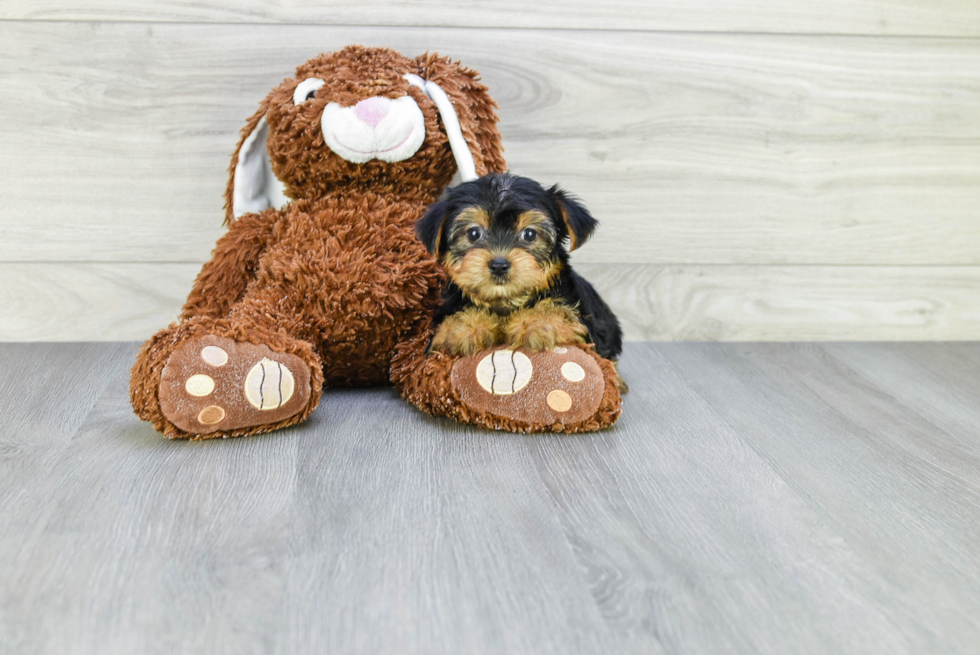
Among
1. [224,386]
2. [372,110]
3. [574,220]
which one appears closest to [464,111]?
[372,110]

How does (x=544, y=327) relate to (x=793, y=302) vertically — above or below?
above

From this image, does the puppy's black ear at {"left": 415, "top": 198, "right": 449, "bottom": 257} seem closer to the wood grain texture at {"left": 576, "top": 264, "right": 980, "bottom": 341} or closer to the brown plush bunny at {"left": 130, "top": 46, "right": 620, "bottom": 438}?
the brown plush bunny at {"left": 130, "top": 46, "right": 620, "bottom": 438}

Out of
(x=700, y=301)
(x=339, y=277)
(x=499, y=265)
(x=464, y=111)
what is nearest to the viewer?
(x=499, y=265)

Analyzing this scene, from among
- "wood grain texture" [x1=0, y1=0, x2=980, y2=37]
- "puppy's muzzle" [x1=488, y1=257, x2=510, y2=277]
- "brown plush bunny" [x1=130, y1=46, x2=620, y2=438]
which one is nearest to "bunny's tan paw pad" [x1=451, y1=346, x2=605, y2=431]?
"brown plush bunny" [x1=130, y1=46, x2=620, y2=438]

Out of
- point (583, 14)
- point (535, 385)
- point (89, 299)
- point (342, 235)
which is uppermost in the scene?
point (583, 14)

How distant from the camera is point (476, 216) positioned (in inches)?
57.2

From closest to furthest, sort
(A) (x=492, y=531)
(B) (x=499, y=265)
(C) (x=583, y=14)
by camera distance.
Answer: (A) (x=492, y=531) < (B) (x=499, y=265) < (C) (x=583, y=14)

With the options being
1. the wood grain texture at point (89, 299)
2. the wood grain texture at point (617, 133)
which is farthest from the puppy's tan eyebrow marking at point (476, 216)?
the wood grain texture at point (89, 299)

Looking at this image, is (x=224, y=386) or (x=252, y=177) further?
(x=252, y=177)

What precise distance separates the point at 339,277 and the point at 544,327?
16.1 inches

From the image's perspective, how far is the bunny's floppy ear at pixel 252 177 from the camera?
5.88 ft

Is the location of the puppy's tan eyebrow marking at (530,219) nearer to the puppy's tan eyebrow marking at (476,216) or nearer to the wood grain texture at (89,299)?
the puppy's tan eyebrow marking at (476,216)

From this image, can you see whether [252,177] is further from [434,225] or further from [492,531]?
[492,531]

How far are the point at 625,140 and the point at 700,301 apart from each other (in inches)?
18.0
